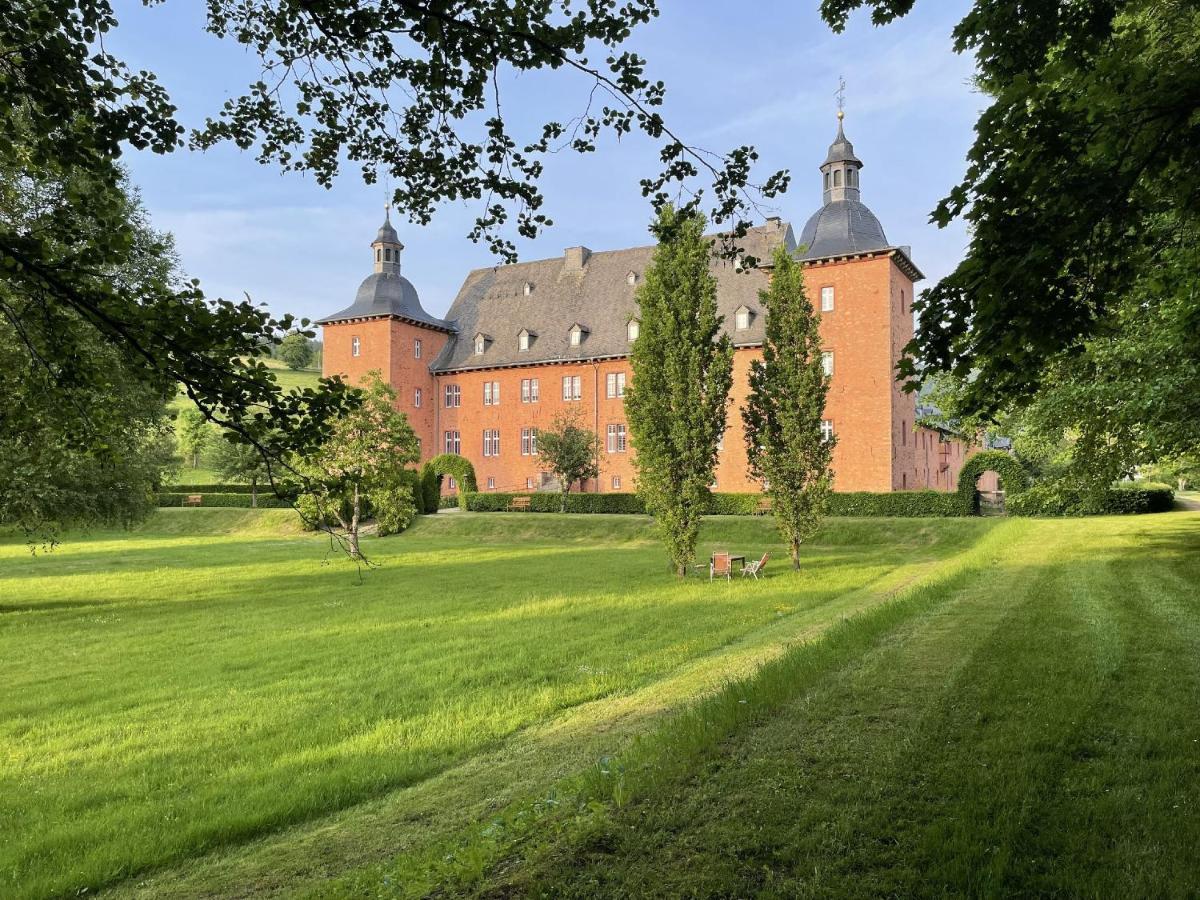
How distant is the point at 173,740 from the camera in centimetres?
748

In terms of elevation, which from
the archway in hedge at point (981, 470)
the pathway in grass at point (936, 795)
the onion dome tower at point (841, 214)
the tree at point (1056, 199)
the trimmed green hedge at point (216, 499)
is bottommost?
the pathway in grass at point (936, 795)

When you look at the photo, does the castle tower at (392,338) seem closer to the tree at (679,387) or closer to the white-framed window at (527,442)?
the white-framed window at (527,442)

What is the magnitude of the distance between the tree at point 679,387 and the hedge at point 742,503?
6577 millimetres

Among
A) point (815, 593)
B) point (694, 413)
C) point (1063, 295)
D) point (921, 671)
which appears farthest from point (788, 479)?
point (1063, 295)

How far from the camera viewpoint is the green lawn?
17.0 feet

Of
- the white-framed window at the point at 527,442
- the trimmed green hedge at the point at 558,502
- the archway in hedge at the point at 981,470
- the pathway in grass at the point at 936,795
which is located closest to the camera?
the pathway in grass at the point at 936,795

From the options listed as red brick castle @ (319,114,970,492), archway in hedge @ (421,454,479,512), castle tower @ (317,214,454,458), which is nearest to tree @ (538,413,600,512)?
red brick castle @ (319,114,970,492)

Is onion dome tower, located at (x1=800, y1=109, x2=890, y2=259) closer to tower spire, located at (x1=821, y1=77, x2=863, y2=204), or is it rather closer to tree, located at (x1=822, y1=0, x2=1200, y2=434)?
tower spire, located at (x1=821, y1=77, x2=863, y2=204)

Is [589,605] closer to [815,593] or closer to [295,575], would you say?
[815,593]

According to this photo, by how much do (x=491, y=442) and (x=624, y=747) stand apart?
45.4 meters

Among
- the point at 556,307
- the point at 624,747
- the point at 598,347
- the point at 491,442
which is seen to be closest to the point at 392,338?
the point at 491,442

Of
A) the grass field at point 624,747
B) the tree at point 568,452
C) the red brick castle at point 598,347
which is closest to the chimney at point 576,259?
the red brick castle at point 598,347

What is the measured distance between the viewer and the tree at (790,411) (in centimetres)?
2058

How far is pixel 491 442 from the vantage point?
51000mm
